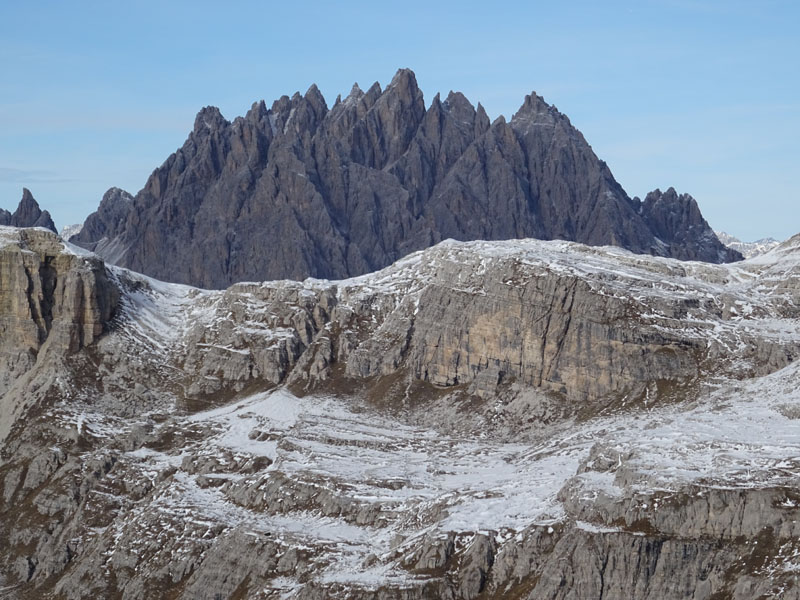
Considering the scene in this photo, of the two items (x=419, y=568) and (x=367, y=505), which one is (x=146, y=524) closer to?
(x=367, y=505)

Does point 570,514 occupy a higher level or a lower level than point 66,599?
higher

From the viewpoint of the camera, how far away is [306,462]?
189375 millimetres

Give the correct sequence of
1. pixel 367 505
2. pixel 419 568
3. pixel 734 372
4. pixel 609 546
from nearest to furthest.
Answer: pixel 609 546, pixel 419 568, pixel 367 505, pixel 734 372

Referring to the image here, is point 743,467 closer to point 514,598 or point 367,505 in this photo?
point 514,598

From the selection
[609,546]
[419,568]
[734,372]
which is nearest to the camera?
[609,546]

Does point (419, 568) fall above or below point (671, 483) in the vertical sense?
below

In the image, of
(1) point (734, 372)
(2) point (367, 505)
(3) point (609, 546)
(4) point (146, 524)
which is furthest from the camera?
(1) point (734, 372)

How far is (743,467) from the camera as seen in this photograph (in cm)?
14238

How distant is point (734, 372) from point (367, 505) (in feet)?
189

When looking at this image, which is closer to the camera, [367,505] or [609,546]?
[609,546]

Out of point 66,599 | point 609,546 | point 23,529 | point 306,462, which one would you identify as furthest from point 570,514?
point 23,529

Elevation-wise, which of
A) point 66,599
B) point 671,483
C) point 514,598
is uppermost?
point 671,483

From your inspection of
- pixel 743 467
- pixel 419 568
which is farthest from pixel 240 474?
pixel 743 467

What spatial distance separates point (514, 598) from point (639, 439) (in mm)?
24711
